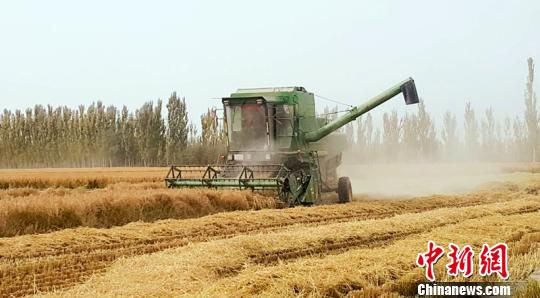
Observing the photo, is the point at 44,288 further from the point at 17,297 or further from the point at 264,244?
the point at 264,244

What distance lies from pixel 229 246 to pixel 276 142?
783 centimetres

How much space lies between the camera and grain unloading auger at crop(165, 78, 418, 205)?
48.1ft

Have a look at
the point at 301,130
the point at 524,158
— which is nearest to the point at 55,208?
the point at 301,130

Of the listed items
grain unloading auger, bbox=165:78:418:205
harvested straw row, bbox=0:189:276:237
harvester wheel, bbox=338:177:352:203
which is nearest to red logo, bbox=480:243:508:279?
harvested straw row, bbox=0:189:276:237

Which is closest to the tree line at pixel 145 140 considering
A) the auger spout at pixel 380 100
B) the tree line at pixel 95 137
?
the tree line at pixel 95 137

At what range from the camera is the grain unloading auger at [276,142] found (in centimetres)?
1467

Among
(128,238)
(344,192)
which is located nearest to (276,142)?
(344,192)

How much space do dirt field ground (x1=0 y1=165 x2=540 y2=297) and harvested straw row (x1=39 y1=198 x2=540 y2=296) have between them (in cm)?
2

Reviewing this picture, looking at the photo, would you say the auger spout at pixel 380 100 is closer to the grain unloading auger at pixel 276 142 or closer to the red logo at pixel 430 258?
the grain unloading auger at pixel 276 142

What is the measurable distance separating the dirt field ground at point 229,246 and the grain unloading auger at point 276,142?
1.15 m

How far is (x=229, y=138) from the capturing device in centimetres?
1599

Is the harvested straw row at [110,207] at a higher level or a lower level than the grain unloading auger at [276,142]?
lower

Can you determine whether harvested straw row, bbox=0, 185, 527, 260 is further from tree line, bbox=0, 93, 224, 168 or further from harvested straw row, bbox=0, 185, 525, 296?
tree line, bbox=0, 93, 224, 168

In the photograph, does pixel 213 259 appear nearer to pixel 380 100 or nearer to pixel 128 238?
pixel 128 238
